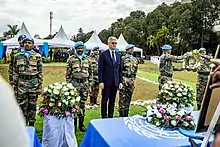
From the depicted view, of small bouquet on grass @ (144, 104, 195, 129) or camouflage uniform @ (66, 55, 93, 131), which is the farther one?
camouflage uniform @ (66, 55, 93, 131)

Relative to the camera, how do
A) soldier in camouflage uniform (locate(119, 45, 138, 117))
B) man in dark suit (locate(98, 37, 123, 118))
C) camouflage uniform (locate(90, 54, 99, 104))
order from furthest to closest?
camouflage uniform (locate(90, 54, 99, 104)) < soldier in camouflage uniform (locate(119, 45, 138, 117)) < man in dark suit (locate(98, 37, 123, 118))

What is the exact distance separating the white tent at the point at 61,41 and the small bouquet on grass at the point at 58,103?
1561cm

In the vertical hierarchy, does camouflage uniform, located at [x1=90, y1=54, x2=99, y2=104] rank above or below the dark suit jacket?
below

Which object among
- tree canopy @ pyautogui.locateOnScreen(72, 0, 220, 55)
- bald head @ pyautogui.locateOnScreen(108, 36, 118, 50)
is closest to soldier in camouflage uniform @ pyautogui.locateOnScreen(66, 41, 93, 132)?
bald head @ pyautogui.locateOnScreen(108, 36, 118, 50)

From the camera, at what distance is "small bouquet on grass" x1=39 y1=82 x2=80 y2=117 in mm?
3084

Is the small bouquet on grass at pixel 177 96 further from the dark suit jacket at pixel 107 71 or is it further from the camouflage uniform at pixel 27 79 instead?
the camouflage uniform at pixel 27 79

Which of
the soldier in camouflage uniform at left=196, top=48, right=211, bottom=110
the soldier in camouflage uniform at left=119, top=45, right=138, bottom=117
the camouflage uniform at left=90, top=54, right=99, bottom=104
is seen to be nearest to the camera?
the soldier in camouflage uniform at left=119, top=45, right=138, bottom=117

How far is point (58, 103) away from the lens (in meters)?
3.09

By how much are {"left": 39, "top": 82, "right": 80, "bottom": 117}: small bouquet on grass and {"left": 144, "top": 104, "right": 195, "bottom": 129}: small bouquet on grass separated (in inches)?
37.0

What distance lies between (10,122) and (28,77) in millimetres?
3517

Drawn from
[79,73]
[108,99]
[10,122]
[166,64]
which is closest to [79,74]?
[79,73]

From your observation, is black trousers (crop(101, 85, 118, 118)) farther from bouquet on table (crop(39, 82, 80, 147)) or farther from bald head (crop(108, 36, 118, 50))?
bouquet on table (crop(39, 82, 80, 147))

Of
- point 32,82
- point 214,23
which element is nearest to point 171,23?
point 214,23

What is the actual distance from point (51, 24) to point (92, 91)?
33012 millimetres
